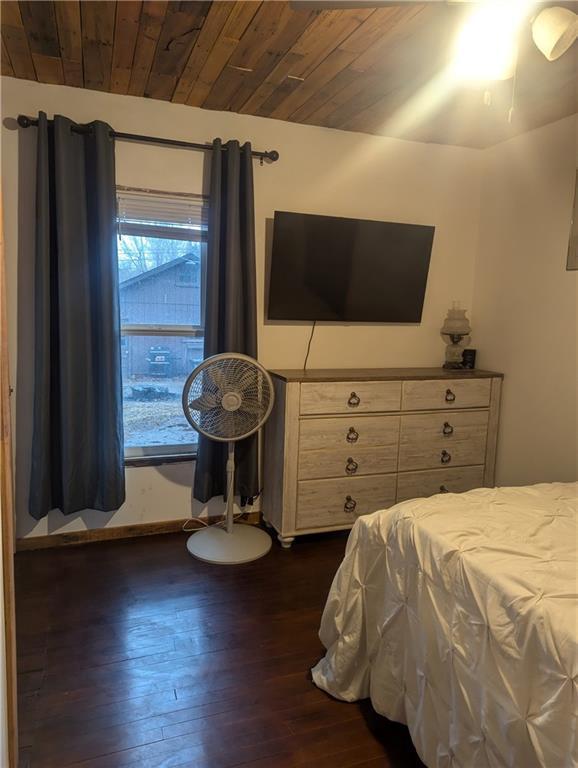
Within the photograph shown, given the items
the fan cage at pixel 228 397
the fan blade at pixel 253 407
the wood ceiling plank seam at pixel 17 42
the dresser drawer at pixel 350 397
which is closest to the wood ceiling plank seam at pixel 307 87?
the wood ceiling plank seam at pixel 17 42

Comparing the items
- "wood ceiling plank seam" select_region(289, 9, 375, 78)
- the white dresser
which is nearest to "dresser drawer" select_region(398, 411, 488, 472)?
the white dresser

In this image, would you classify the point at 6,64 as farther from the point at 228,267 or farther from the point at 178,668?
the point at 178,668

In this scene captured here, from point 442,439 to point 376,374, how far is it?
591 mm

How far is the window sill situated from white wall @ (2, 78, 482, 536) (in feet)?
0.13

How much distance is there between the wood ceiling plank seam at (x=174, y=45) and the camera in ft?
6.13

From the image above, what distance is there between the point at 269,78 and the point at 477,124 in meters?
1.30

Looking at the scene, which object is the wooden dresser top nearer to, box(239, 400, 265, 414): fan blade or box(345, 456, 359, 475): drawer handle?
box(239, 400, 265, 414): fan blade

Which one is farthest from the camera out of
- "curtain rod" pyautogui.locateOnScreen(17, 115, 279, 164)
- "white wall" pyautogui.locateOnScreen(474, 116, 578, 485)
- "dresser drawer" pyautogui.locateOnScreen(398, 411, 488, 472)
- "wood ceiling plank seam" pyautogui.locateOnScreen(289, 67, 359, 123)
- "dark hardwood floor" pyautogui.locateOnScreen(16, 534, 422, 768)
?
"dresser drawer" pyautogui.locateOnScreen(398, 411, 488, 472)

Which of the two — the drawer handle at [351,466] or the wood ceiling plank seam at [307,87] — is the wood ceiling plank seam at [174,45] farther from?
the drawer handle at [351,466]

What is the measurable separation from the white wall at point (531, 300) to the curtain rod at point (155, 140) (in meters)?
1.50

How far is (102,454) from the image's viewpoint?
271 centimetres

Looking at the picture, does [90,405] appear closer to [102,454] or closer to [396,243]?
[102,454]

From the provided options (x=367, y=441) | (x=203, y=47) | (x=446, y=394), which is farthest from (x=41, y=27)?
(x=446, y=394)

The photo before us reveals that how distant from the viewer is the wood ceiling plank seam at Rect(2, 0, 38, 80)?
190cm
